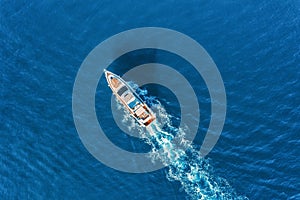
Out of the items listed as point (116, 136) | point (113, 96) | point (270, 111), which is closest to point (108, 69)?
point (113, 96)

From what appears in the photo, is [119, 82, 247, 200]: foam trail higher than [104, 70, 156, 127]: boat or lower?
lower

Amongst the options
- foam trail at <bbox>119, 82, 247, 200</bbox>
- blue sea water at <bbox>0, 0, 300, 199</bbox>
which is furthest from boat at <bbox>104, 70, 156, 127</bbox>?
blue sea water at <bbox>0, 0, 300, 199</bbox>

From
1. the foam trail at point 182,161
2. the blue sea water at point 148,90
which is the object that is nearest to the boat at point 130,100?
the foam trail at point 182,161

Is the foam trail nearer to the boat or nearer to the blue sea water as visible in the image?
the blue sea water

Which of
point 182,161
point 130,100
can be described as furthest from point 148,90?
point 182,161

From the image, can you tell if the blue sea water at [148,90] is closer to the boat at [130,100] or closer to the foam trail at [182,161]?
the foam trail at [182,161]
